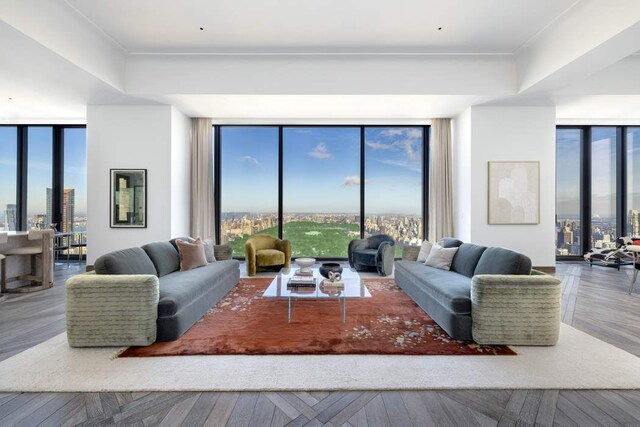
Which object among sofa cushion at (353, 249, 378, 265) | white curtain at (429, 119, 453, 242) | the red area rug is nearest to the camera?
the red area rug

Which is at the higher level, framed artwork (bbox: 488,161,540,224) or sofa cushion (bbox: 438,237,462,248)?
framed artwork (bbox: 488,161,540,224)

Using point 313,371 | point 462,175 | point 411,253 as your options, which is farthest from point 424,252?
point 313,371

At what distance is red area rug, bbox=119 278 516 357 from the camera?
2.71 m

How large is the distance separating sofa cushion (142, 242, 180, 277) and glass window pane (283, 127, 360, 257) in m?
3.17

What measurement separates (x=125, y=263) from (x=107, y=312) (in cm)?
56

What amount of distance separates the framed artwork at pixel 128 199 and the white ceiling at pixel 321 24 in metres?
2.17

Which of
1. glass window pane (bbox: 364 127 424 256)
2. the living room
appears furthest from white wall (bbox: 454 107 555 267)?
glass window pane (bbox: 364 127 424 256)

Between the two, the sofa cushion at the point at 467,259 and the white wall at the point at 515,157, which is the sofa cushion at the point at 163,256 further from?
the white wall at the point at 515,157

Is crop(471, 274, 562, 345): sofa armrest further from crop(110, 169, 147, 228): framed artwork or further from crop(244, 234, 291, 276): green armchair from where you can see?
crop(110, 169, 147, 228): framed artwork

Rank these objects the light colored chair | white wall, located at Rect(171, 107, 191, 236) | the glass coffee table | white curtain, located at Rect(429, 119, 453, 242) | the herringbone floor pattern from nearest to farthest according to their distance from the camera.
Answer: the herringbone floor pattern, the glass coffee table, the light colored chair, white wall, located at Rect(171, 107, 191, 236), white curtain, located at Rect(429, 119, 453, 242)

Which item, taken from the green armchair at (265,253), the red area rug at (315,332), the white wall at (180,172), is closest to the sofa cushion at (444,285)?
the red area rug at (315,332)

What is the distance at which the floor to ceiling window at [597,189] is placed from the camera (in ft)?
23.1

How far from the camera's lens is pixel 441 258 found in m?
4.27

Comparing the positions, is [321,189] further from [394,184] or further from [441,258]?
[441,258]
